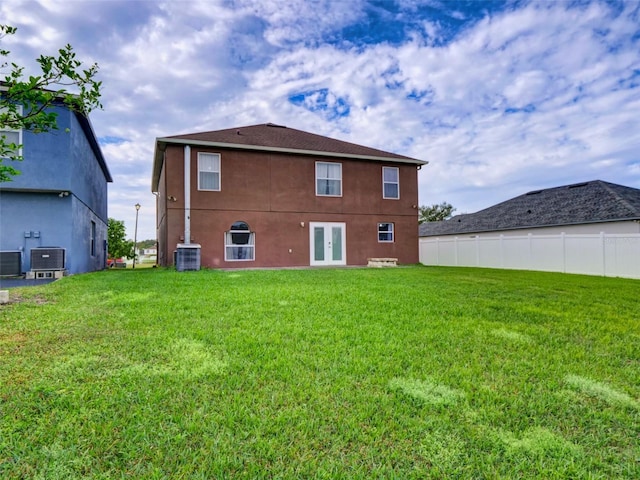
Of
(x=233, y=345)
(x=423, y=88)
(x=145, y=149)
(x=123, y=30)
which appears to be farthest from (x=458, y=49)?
(x=145, y=149)

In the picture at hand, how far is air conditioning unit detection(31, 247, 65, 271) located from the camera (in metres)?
8.97

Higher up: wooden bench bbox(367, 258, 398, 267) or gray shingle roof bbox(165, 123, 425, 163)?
gray shingle roof bbox(165, 123, 425, 163)

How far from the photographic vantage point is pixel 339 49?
37.7 ft

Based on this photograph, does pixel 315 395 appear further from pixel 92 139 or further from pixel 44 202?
pixel 92 139

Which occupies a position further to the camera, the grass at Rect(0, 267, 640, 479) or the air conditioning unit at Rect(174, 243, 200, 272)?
the air conditioning unit at Rect(174, 243, 200, 272)

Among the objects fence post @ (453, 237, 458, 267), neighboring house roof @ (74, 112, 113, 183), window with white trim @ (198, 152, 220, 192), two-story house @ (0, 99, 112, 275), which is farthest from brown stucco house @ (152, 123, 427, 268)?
fence post @ (453, 237, 458, 267)

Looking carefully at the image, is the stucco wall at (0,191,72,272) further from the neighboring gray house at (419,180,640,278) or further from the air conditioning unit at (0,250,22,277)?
the neighboring gray house at (419,180,640,278)

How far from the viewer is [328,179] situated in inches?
575

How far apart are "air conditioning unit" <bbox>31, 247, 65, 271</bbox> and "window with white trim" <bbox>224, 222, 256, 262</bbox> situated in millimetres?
5061

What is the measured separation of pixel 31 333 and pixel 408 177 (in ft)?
48.0

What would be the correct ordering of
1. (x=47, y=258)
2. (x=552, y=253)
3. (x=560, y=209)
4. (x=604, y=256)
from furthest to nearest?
(x=560, y=209), (x=552, y=253), (x=604, y=256), (x=47, y=258)

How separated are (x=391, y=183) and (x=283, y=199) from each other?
16.9ft

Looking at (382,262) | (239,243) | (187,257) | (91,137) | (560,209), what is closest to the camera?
(187,257)

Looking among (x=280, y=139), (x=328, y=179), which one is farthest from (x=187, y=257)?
(x=328, y=179)
